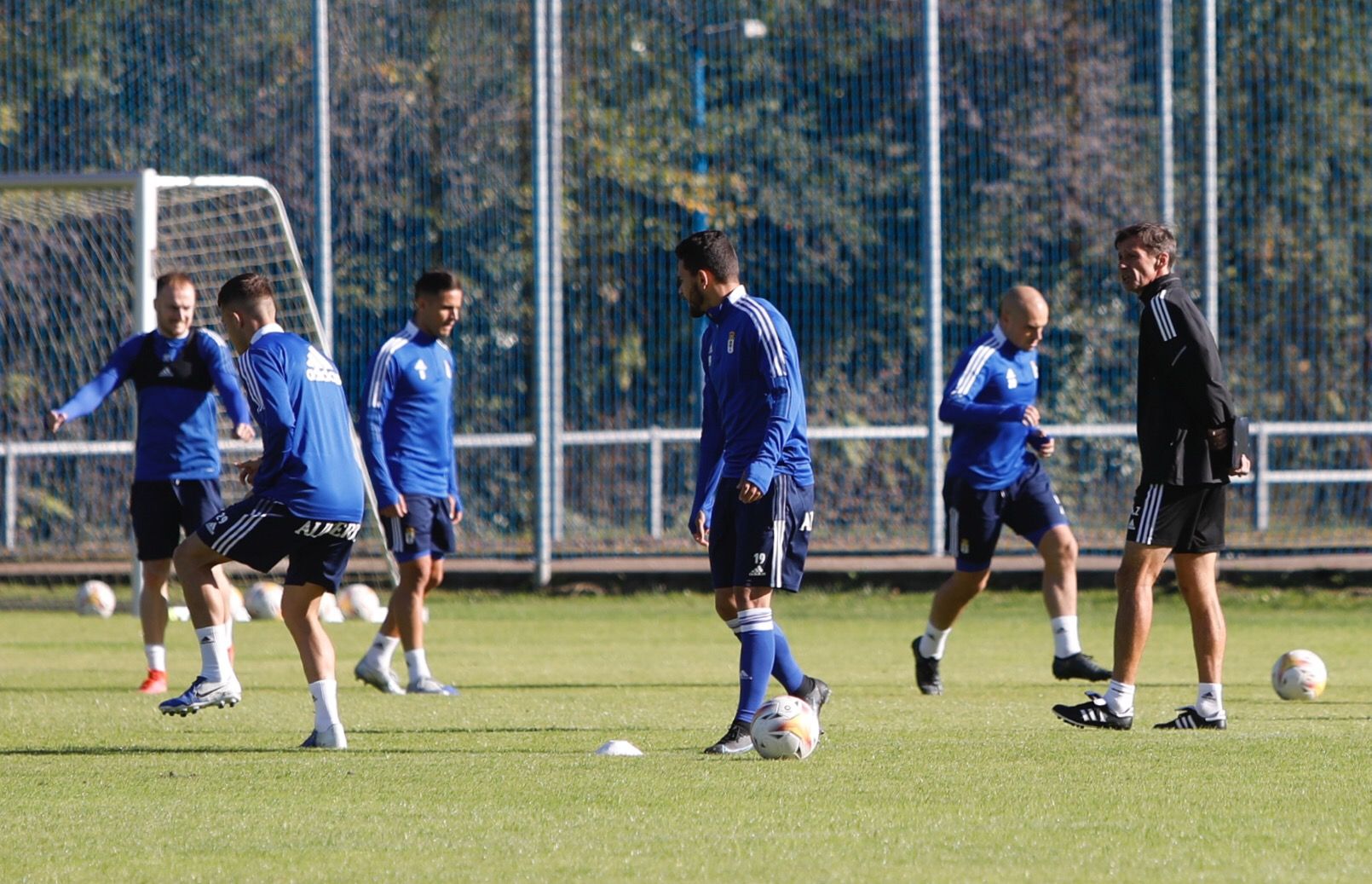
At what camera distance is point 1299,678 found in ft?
30.3

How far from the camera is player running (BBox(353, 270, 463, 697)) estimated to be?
399 inches

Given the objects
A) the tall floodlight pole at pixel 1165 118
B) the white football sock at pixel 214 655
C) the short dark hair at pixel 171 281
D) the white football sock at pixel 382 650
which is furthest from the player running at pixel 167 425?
the tall floodlight pole at pixel 1165 118

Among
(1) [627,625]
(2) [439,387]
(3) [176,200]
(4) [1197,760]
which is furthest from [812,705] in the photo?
(3) [176,200]

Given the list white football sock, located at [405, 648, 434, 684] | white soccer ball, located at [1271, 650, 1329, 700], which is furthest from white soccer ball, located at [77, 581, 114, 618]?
white soccer ball, located at [1271, 650, 1329, 700]

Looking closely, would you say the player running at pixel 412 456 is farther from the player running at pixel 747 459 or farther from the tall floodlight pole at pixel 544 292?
the tall floodlight pole at pixel 544 292

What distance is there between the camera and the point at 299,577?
772 cm

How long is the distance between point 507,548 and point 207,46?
18.0 ft

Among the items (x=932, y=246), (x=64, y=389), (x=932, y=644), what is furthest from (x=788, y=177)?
(x=932, y=644)

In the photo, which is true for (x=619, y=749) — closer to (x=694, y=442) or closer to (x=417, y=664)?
(x=417, y=664)

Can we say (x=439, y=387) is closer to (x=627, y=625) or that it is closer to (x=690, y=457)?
(x=627, y=625)

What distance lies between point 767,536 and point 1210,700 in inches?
80.6

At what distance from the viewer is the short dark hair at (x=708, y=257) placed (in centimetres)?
761

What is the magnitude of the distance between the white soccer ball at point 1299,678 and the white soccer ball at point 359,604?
8116mm

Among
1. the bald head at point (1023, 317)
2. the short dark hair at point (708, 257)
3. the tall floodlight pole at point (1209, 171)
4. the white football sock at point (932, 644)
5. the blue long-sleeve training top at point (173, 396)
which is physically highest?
the tall floodlight pole at point (1209, 171)
